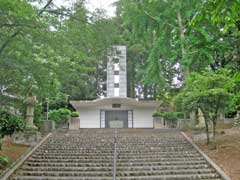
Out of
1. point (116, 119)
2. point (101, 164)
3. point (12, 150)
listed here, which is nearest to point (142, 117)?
point (116, 119)

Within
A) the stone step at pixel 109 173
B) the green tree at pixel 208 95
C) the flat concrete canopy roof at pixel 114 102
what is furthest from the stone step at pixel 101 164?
the flat concrete canopy roof at pixel 114 102

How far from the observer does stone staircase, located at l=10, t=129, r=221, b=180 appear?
362 inches

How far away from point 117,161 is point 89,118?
13502 mm

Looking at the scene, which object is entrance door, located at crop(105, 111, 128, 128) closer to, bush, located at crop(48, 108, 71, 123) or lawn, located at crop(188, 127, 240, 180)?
bush, located at crop(48, 108, 71, 123)

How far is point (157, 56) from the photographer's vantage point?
19031 mm

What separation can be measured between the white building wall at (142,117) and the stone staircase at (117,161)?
9.05 metres

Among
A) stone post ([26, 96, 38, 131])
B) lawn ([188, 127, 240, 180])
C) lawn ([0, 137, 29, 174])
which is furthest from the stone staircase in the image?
stone post ([26, 96, 38, 131])

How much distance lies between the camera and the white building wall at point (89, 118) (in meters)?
23.8

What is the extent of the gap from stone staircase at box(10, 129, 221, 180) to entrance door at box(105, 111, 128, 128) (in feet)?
29.4

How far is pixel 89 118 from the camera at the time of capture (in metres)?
23.9

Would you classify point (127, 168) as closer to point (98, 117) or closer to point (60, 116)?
point (60, 116)

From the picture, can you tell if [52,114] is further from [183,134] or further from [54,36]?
[54,36]

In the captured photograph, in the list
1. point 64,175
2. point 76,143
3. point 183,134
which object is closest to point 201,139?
point 183,134

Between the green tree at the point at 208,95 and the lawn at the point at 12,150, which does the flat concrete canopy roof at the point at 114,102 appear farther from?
the green tree at the point at 208,95
